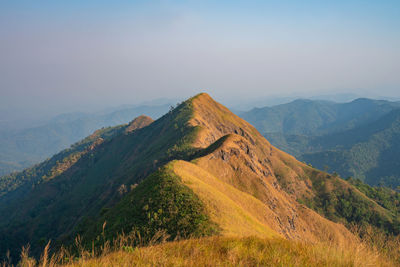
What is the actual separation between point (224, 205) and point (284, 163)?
90222 mm

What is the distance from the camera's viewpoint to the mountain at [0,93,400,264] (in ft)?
65.1

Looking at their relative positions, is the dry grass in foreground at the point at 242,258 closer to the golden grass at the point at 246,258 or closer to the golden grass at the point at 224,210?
the golden grass at the point at 246,258

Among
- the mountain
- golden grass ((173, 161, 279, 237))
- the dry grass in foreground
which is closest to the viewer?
the dry grass in foreground

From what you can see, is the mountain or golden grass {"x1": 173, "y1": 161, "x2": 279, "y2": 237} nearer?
golden grass {"x1": 173, "y1": 161, "x2": 279, "y2": 237}

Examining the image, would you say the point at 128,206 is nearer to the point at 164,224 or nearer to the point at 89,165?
the point at 164,224

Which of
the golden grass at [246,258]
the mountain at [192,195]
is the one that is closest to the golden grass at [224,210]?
the mountain at [192,195]

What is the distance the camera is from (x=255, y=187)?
1941 inches

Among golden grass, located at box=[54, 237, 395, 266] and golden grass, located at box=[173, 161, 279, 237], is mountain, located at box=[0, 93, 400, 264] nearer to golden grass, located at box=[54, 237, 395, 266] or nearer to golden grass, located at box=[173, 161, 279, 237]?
golden grass, located at box=[173, 161, 279, 237]

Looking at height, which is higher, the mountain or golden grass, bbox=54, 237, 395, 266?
golden grass, bbox=54, 237, 395, 266

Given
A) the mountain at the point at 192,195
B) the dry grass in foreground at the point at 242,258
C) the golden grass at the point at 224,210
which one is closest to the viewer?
the dry grass in foreground at the point at 242,258

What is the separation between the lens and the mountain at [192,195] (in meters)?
19.8

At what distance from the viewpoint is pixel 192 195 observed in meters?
21.4

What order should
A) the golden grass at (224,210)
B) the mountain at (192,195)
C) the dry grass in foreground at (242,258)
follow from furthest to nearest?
the mountain at (192,195) < the golden grass at (224,210) < the dry grass in foreground at (242,258)

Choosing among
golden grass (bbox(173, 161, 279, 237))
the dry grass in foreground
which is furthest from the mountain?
the dry grass in foreground
